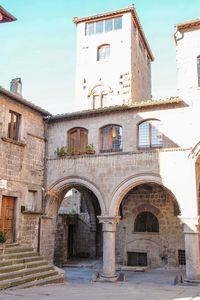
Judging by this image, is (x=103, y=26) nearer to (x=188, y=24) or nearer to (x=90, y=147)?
(x=188, y=24)

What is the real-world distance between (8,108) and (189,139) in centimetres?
808

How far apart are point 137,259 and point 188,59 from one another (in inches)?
451

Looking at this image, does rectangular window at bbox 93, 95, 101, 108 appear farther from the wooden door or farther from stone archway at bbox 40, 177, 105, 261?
the wooden door

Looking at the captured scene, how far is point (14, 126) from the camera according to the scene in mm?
15164

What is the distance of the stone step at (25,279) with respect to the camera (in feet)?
33.9

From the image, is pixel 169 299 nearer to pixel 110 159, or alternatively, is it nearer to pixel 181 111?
pixel 110 159

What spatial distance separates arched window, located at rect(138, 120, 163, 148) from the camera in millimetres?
15055

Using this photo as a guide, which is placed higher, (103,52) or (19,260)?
(103,52)

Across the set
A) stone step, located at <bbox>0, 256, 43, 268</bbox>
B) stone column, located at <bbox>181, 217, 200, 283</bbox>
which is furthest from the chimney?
stone column, located at <bbox>181, 217, 200, 283</bbox>

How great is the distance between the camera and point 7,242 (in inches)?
548

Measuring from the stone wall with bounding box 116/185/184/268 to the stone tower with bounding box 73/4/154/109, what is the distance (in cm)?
731

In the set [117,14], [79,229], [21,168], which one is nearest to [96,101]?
[117,14]

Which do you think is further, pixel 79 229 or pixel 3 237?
pixel 79 229

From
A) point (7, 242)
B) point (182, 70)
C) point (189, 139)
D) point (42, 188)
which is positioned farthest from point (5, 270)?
point (182, 70)
